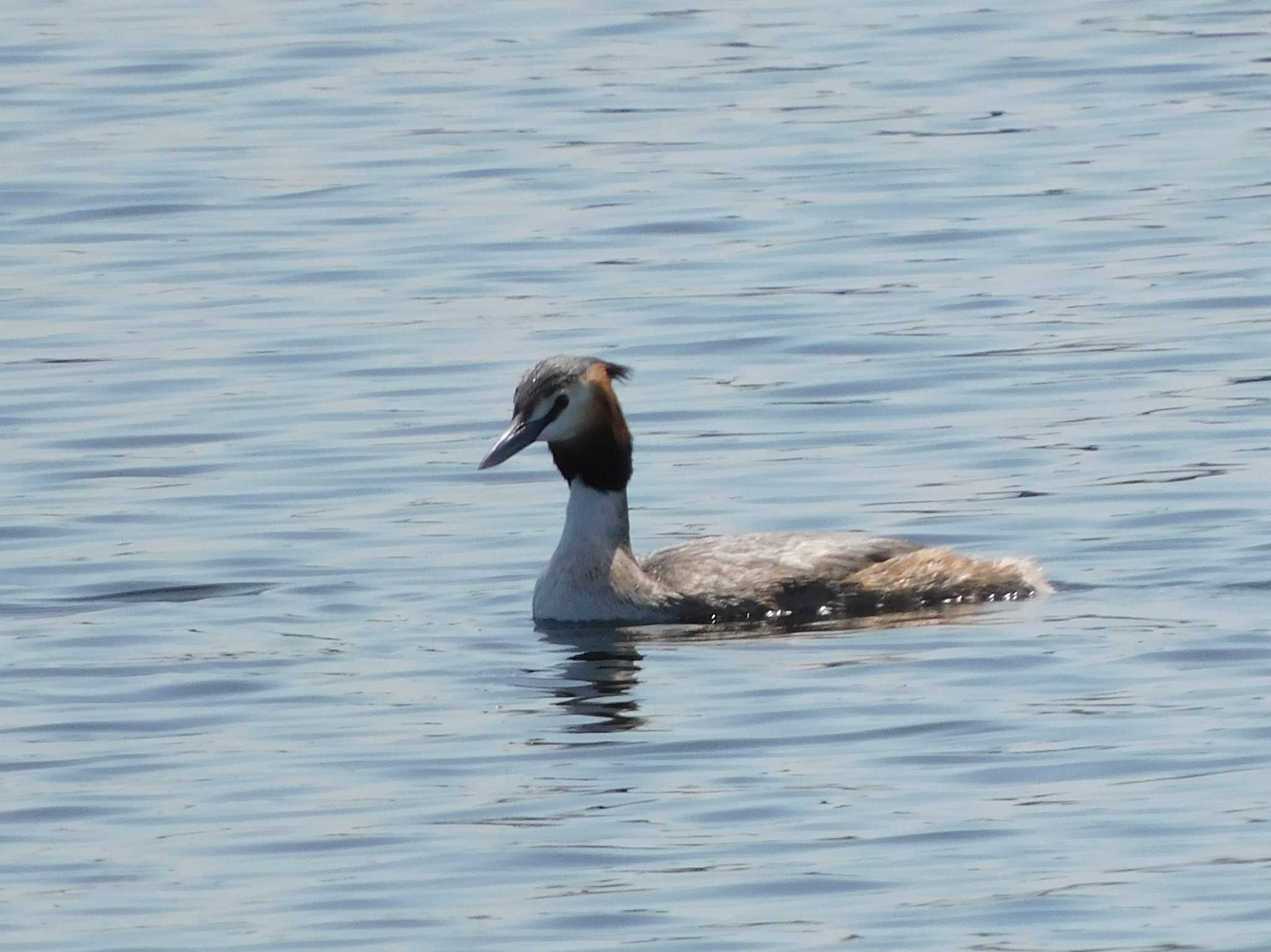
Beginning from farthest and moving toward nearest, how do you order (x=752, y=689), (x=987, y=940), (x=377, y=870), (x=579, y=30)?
(x=579, y=30) → (x=752, y=689) → (x=377, y=870) → (x=987, y=940)

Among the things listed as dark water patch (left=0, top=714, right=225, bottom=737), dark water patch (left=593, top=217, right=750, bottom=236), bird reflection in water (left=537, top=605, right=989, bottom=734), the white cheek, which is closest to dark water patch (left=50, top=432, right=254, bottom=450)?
the white cheek

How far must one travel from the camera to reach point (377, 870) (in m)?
10.3

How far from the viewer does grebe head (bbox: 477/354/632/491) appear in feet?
47.1

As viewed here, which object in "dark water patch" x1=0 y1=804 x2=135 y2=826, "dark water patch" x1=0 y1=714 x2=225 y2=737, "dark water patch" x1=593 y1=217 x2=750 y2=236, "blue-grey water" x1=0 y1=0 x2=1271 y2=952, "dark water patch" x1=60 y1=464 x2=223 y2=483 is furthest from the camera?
"dark water patch" x1=593 y1=217 x2=750 y2=236

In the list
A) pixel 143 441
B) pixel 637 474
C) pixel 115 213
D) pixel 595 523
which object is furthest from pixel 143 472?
pixel 115 213

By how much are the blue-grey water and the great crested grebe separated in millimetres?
269

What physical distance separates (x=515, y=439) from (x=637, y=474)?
8.69 ft

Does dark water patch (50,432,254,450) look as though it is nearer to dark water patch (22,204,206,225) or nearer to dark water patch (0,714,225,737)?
dark water patch (0,714,225,737)

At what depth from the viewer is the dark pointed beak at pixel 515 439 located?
1427 cm

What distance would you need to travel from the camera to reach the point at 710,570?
1424cm

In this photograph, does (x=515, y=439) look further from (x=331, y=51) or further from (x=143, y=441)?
(x=331, y=51)

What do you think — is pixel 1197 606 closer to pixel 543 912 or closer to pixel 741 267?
pixel 543 912

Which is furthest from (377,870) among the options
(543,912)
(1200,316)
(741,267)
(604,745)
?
(741,267)

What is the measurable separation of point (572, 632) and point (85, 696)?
2262 millimetres
